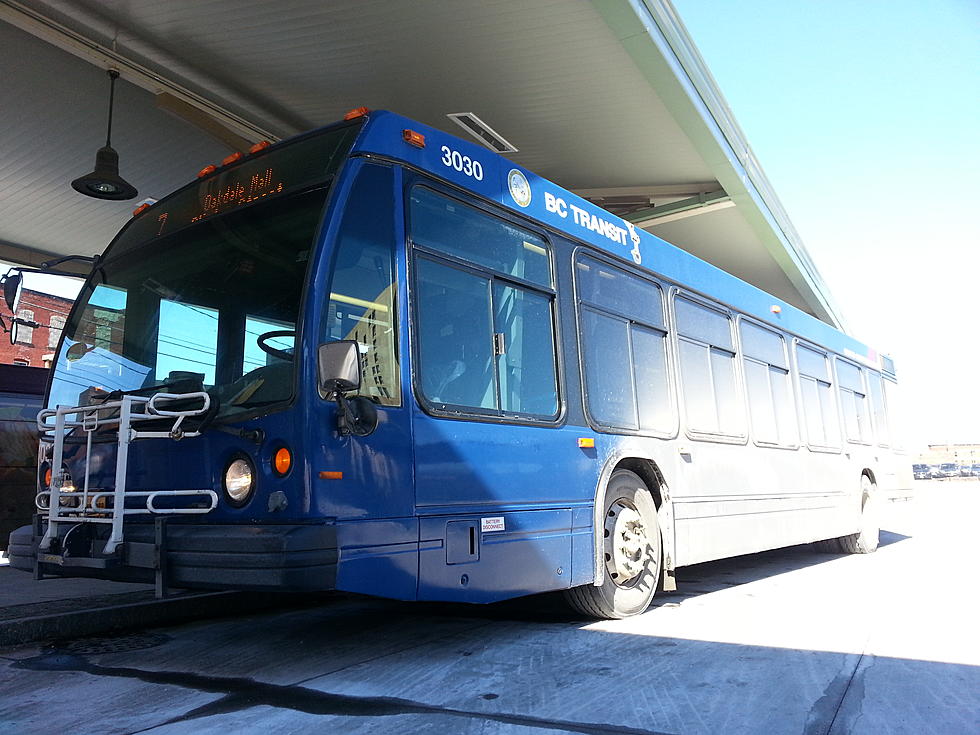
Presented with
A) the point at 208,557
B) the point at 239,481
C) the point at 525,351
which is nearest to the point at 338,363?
the point at 239,481

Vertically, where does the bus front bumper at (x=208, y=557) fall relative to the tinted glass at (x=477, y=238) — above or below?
below

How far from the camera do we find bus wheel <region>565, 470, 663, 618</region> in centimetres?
569

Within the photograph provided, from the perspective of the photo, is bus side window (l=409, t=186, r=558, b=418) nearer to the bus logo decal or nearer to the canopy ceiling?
the bus logo decal

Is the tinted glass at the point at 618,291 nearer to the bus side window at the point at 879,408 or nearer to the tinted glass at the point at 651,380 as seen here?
→ the tinted glass at the point at 651,380

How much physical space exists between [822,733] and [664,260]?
14.4 ft

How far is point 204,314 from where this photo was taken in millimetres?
4699

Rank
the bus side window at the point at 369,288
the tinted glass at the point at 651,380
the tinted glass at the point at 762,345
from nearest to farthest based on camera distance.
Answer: the bus side window at the point at 369,288, the tinted glass at the point at 651,380, the tinted glass at the point at 762,345

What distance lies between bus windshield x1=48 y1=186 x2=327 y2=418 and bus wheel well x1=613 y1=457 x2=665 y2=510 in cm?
300

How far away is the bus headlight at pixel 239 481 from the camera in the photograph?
4.09 m

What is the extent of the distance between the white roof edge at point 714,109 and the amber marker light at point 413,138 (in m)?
4.06

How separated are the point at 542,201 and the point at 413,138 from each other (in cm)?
128

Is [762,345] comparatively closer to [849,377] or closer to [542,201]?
[849,377]

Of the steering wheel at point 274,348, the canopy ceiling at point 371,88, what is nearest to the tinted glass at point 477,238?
the steering wheel at point 274,348

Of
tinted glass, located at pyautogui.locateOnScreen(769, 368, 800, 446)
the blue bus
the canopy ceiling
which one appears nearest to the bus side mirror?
the blue bus
